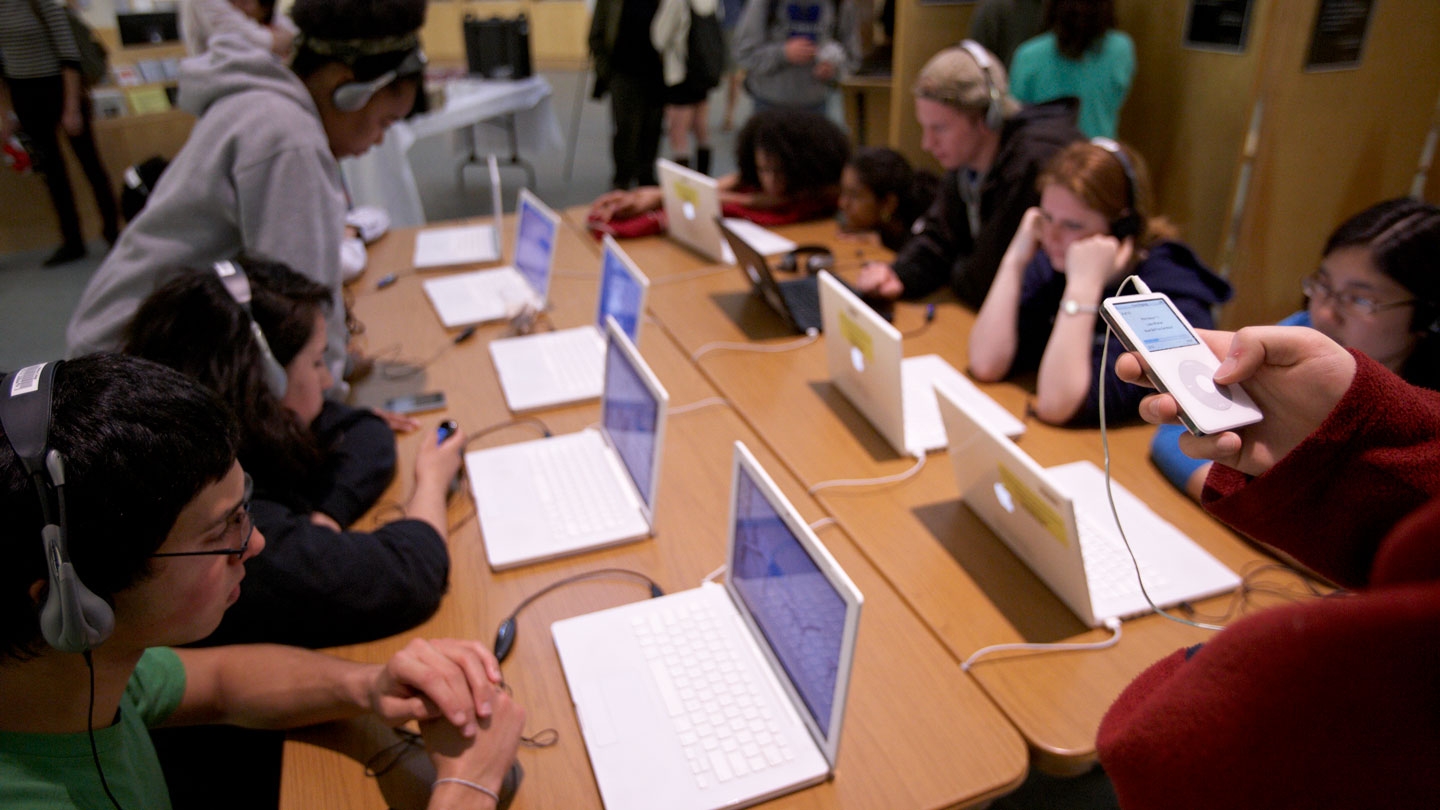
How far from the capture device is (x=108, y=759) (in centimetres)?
92

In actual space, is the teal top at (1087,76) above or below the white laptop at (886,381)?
above

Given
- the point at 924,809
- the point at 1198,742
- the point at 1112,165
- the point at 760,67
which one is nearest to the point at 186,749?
the point at 924,809

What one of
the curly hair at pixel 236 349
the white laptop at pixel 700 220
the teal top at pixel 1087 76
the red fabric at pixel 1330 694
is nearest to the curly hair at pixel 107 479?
the curly hair at pixel 236 349

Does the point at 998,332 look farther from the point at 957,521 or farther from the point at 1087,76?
the point at 1087,76

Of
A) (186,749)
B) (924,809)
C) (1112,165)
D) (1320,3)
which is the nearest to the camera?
(924,809)

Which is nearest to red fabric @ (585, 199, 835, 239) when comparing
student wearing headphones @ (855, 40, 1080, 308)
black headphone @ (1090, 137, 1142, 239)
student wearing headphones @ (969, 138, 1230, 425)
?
student wearing headphones @ (855, 40, 1080, 308)

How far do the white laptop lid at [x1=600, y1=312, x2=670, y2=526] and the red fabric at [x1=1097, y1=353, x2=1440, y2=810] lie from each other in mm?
811

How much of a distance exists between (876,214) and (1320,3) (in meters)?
1.51

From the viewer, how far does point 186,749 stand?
1298 mm

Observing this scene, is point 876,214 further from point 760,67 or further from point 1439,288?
point 760,67

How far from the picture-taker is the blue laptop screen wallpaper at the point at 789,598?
37.8 inches

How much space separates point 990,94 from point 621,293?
3.65 ft

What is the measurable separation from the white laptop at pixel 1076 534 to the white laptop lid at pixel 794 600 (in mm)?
368

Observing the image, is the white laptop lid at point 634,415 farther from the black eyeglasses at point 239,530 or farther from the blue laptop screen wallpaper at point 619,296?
the black eyeglasses at point 239,530
